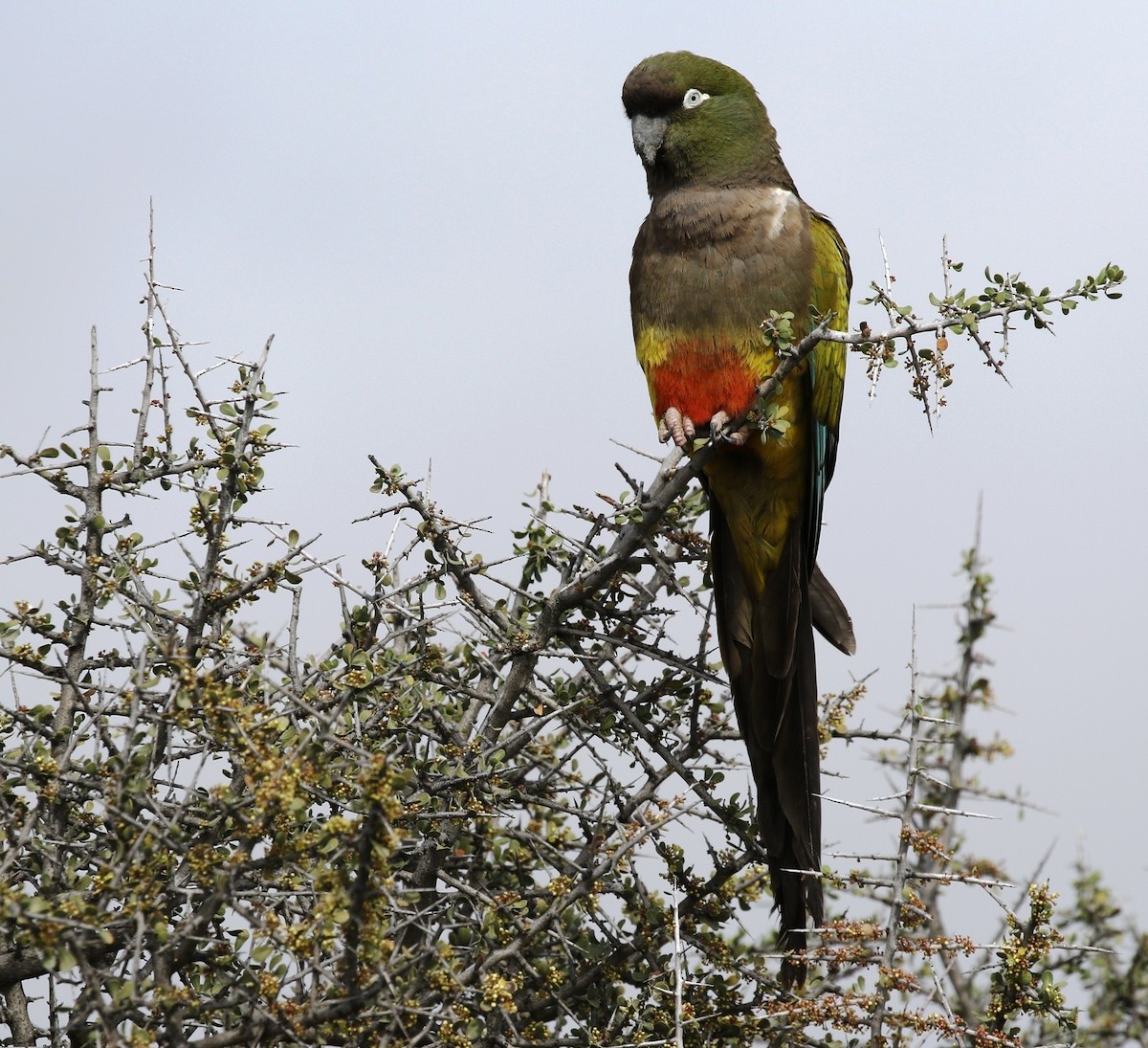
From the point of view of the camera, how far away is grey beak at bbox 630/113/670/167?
548 centimetres

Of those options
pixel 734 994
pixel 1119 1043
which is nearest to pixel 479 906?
pixel 734 994

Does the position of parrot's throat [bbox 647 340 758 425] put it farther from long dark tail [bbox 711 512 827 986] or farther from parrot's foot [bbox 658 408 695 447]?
long dark tail [bbox 711 512 827 986]

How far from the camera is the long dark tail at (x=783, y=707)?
448cm

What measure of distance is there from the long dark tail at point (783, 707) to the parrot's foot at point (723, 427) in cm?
50

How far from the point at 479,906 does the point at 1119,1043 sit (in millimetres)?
3108

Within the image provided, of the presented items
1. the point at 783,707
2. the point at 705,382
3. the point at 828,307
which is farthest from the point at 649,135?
the point at 783,707

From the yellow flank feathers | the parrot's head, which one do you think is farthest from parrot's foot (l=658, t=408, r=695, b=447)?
the parrot's head

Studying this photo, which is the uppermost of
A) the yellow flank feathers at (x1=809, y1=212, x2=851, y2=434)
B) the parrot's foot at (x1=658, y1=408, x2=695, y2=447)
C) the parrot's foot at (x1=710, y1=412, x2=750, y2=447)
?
the yellow flank feathers at (x1=809, y1=212, x2=851, y2=434)

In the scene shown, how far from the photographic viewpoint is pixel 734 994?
161 inches

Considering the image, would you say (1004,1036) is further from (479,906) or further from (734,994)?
(479,906)

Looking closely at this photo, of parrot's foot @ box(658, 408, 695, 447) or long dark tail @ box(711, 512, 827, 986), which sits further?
parrot's foot @ box(658, 408, 695, 447)

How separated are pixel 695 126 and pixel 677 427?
147 cm

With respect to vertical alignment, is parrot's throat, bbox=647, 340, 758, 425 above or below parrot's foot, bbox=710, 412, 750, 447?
above

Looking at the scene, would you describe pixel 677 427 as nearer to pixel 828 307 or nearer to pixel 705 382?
pixel 705 382
